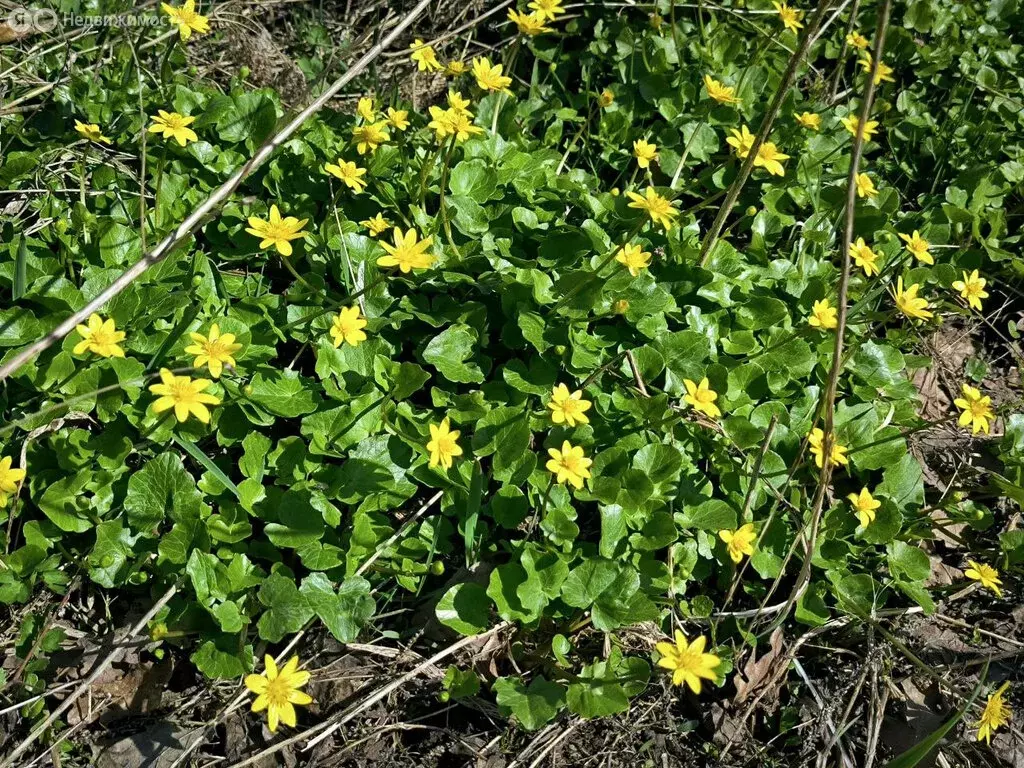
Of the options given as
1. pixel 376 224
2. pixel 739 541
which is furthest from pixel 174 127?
pixel 739 541

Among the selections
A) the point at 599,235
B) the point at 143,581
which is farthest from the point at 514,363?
the point at 143,581

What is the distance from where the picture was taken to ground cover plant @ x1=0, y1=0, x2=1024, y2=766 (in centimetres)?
226

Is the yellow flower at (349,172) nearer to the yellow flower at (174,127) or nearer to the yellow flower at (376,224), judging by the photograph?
the yellow flower at (376,224)

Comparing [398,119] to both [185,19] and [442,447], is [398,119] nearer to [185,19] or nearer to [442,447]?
[185,19]

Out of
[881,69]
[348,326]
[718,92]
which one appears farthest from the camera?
[881,69]

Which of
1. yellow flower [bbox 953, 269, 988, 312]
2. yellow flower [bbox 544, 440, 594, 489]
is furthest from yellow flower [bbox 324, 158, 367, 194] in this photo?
yellow flower [bbox 953, 269, 988, 312]

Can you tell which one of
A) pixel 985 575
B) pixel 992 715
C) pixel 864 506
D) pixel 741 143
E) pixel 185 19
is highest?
pixel 185 19

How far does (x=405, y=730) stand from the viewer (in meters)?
2.33

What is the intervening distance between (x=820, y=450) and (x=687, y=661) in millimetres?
799

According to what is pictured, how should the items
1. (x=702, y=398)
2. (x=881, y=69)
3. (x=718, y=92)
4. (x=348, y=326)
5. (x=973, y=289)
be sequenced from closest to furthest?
(x=348, y=326)
(x=702, y=398)
(x=973, y=289)
(x=718, y=92)
(x=881, y=69)

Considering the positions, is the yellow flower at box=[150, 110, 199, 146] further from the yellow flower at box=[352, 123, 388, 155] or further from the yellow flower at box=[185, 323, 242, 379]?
the yellow flower at box=[185, 323, 242, 379]

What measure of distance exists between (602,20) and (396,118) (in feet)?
4.93

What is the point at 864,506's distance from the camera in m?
2.58

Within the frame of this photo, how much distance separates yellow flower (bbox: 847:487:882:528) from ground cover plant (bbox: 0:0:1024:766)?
0.6 inches
